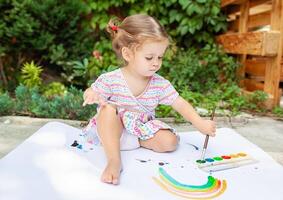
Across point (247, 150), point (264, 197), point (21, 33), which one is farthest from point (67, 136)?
point (21, 33)

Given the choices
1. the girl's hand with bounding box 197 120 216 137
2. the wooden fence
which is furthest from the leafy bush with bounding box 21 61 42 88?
the girl's hand with bounding box 197 120 216 137

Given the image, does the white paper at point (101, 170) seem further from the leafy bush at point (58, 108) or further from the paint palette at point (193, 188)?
the leafy bush at point (58, 108)

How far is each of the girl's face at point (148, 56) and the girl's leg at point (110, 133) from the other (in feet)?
0.79

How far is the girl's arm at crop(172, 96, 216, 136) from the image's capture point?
188 centimetres

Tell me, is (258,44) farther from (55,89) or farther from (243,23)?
(55,89)

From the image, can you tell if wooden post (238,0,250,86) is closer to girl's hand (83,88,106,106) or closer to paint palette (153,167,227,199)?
girl's hand (83,88,106,106)

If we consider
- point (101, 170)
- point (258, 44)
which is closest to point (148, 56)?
point (101, 170)

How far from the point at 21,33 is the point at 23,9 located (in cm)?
23

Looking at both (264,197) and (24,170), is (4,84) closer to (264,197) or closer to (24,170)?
(24,170)

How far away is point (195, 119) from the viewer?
1.91 meters

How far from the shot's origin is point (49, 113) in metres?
2.78

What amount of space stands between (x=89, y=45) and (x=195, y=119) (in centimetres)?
258

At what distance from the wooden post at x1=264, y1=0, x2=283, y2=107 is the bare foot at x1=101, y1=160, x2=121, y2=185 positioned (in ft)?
6.45

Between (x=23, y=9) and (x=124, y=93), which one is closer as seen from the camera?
(x=124, y=93)
